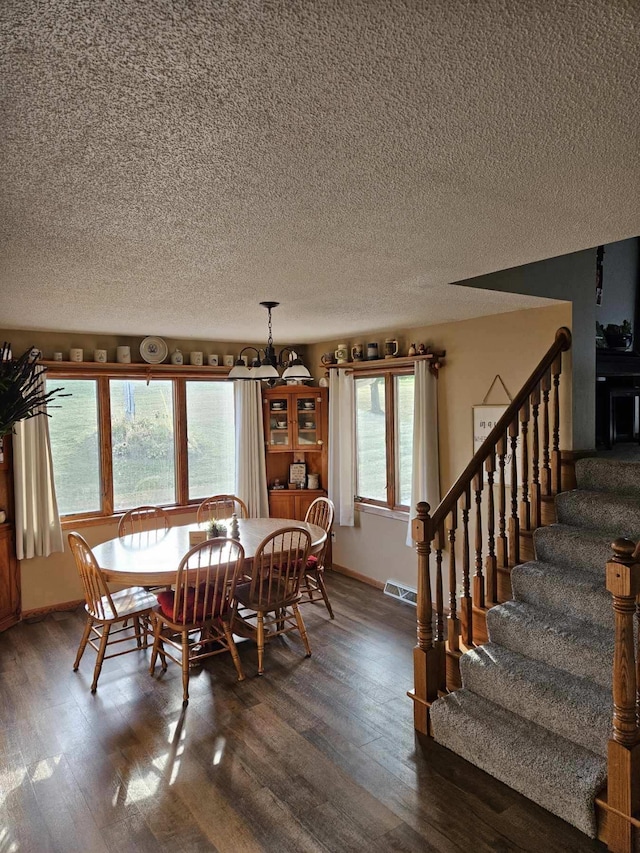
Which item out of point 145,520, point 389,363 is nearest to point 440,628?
point 389,363

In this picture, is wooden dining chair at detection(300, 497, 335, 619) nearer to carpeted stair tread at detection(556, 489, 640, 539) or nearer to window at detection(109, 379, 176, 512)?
window at detection(109, 379, 176, 512)

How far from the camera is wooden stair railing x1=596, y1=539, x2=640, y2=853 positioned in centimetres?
221

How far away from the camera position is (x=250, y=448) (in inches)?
245

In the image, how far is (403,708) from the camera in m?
3.38

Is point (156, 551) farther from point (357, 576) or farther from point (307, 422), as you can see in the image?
point (307, 422)

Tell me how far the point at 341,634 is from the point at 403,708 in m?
Result: 1.17

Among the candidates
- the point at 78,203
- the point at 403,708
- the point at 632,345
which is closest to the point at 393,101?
the point at 78,203

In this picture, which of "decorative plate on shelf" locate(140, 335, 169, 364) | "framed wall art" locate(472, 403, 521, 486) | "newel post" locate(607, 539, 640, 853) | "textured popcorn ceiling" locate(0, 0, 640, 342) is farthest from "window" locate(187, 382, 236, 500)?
"newel post" locate(607, 539, 640, 853)

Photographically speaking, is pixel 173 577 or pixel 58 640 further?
pixel 58 640

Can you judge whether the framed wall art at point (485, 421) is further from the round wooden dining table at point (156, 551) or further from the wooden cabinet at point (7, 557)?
the wooden cabinet at point (7, 557)

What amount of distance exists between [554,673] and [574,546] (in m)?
0.78

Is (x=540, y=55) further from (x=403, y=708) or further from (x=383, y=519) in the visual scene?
(x=383, y=519)

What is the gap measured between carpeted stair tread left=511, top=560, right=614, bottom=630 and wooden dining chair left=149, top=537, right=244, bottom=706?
1.75 m

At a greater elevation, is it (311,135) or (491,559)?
(311,135)
